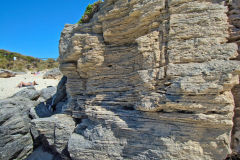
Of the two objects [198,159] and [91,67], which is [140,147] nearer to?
[198,159]

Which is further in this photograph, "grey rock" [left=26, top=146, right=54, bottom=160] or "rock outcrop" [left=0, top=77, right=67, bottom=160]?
"grey rock" [left=26, top=146, right=54, bottom=160]

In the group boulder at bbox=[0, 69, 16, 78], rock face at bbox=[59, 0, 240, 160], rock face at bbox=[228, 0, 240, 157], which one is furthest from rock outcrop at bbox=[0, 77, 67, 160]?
boulder at bbox=[0, 69, 16, 78]

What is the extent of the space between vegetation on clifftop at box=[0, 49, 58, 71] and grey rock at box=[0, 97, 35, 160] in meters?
27.0

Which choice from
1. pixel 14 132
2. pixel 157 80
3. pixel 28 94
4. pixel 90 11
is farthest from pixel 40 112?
pixel 157 80

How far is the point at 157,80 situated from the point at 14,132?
11.5 metres

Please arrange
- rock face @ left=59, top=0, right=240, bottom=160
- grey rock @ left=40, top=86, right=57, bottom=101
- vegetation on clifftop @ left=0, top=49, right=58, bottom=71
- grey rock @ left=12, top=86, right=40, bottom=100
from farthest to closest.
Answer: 1. vegetation on clifftop @ left=0, top=49, right=58, bottom=71
2. grey rock @ left=40, top=86, right=57, bottom=101
3. grey rock @ left=12, top=86, right=40, bottom=100
4. rock face @ left=59, top=0, right=240, bottom=160

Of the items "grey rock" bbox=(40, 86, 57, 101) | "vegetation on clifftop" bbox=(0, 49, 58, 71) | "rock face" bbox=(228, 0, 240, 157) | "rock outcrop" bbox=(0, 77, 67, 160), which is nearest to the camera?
"rock face" bbox=(228, 0, 240, 157)

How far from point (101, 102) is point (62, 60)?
4888 millimetres

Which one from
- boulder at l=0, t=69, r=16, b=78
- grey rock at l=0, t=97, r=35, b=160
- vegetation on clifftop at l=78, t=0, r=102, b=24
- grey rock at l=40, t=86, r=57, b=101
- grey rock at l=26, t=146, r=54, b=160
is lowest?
grey rock at l=26, t=146, r=54, b=160

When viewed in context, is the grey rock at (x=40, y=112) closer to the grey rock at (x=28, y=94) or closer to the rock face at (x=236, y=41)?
the grey rock at (x=28, y=94)

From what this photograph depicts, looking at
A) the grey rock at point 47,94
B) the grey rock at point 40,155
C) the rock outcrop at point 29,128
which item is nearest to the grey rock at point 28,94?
the grey rock at point 47,94

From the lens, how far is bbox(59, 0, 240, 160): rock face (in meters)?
4.94

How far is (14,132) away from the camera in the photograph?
32.5 ft

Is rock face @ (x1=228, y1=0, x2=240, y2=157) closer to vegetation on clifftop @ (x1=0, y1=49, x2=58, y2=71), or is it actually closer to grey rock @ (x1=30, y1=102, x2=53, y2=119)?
grey rock @ (x1=30, y1=102, x2=53, y2=119)
